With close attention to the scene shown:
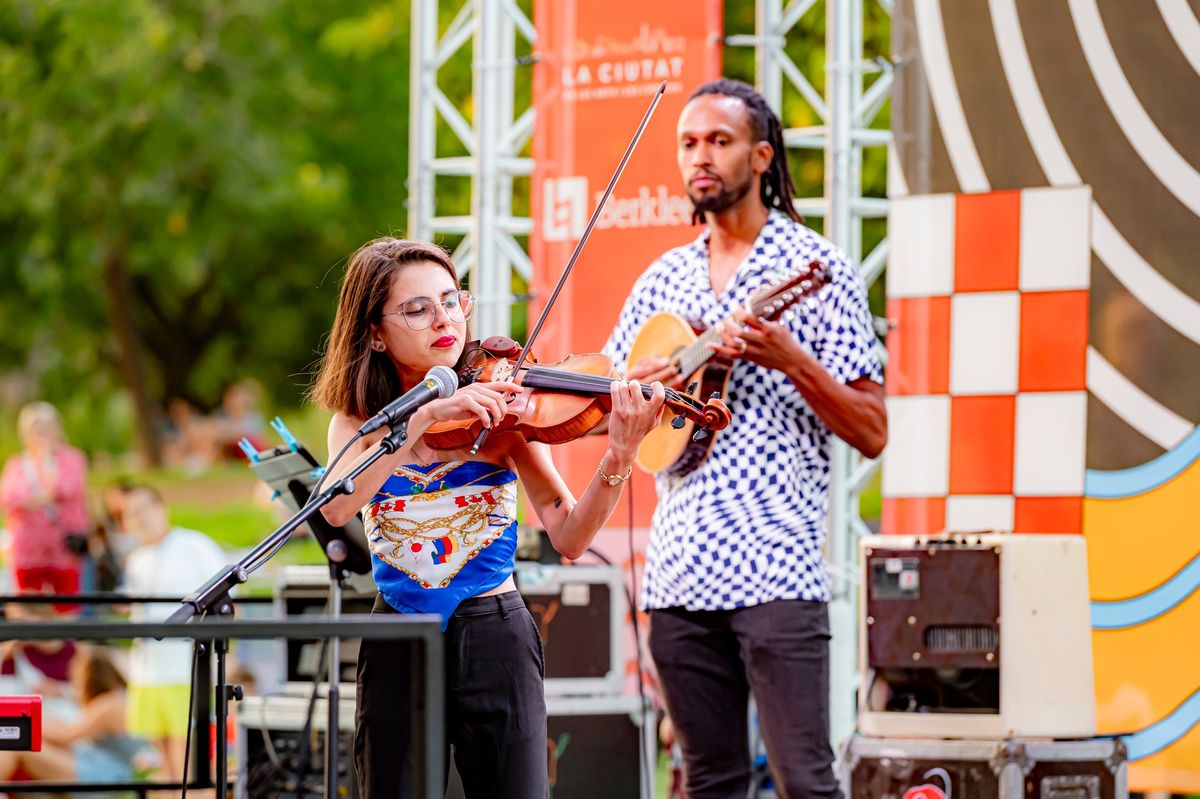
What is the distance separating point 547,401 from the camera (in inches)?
116

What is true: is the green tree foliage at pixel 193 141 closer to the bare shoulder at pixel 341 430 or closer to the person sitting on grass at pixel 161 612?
the person sitting on grass at pixel 161 612

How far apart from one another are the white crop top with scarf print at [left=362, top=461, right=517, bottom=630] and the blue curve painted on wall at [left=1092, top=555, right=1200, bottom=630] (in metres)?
2.08

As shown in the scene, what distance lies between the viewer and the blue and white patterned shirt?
3.60 meters

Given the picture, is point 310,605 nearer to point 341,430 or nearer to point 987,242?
point 341,430

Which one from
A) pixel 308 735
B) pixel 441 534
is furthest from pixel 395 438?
pixel 308 735

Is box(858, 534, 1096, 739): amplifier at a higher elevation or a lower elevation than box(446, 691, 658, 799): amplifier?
higher

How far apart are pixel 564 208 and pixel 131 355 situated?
34.7 feet

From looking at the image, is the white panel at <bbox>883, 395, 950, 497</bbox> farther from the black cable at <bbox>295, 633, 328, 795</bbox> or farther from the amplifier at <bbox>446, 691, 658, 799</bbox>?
the black cable at <bbox>295, 633, 328, 795</bbox>

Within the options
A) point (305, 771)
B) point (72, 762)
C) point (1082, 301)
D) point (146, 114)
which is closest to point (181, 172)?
point (146, 114)

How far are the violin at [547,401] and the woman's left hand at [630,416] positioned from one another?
0.03m

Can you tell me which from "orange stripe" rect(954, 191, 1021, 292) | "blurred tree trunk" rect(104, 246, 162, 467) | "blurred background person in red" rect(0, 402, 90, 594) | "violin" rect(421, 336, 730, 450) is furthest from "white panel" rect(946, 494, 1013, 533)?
"blurred tree trunk" rect(104, 246, 162, 467)

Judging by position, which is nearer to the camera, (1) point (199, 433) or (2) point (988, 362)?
(2) point (988, 362)

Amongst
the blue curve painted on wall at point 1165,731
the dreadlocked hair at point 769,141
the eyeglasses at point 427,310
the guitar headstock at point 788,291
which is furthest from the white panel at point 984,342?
the eyeglasses at point 427,310

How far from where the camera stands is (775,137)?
13.0 ft
